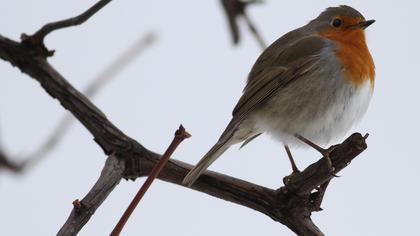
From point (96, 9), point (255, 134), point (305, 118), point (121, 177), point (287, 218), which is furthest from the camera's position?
point (255, 134)

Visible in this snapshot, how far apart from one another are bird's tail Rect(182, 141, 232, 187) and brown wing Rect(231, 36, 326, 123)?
0.86 ft

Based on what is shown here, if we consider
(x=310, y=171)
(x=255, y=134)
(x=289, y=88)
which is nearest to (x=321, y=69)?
(x=289, y=88)

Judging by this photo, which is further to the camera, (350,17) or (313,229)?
(350,17)

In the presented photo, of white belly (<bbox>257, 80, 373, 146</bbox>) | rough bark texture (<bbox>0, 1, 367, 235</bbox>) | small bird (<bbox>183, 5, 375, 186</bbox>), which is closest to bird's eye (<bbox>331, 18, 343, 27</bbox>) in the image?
small bird (<bbox>183, 5, 375, 186</bbox>)

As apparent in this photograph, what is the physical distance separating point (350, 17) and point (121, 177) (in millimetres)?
2321

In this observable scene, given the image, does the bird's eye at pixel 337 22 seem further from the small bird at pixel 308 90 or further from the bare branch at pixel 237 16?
the bare branch at pixel 237 16

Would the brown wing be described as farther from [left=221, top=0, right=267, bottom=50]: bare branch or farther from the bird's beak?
[left=221, top=0, right=267, bottom=50]: bare branch

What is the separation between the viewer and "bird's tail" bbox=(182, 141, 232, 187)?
3010 mm

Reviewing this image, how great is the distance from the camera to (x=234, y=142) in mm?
4031

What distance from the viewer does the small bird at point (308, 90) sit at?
3793 mm

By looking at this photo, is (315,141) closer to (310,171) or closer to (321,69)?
(321,69)

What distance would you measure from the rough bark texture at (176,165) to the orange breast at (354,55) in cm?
99

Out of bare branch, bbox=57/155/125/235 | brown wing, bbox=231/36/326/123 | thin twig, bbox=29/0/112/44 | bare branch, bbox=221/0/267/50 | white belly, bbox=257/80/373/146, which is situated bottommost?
bare branch, bbox=57/155/125/235

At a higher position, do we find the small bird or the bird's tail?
the small bird
